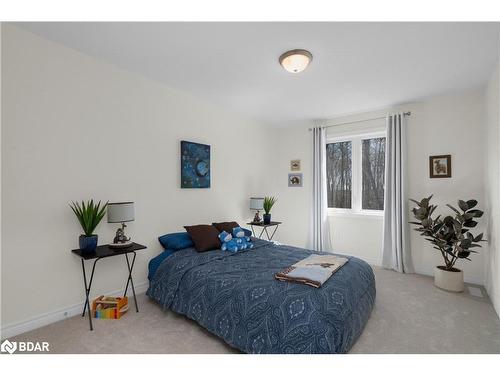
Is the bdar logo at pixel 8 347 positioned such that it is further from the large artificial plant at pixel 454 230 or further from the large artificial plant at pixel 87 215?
the large artificial plant at pixel 454 230

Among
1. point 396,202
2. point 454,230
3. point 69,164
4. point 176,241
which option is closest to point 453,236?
point 454,230

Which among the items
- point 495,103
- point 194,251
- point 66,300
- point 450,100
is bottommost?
point 66,300

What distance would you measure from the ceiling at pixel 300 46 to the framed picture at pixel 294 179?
172 cm

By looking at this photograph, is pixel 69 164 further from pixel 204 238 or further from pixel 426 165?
pixel 426 165

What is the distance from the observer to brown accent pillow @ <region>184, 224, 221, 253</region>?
300 centimetres

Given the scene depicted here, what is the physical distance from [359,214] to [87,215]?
4.04 meters

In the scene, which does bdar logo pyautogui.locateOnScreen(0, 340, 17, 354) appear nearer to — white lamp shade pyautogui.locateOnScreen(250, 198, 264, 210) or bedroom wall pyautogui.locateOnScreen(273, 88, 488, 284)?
white lamp shade pyautogui.locateOnScreen(250, 198, 264, 210)

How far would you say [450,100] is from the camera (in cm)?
350

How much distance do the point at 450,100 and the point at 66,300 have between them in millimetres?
5311

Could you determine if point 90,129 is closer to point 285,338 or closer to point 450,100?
point 285,338

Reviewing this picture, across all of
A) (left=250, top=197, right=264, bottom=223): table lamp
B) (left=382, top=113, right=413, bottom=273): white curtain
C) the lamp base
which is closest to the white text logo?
the lamp base

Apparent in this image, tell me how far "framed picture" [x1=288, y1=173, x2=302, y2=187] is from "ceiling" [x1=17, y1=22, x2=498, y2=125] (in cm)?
172
